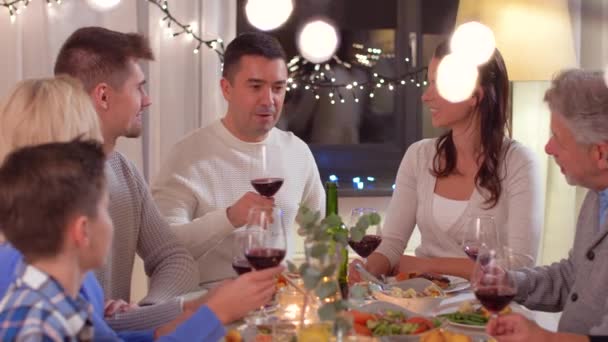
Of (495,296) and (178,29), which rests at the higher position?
(178,29)

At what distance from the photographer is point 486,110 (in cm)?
273

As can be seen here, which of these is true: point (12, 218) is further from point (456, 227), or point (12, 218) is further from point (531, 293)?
point (456, 227)

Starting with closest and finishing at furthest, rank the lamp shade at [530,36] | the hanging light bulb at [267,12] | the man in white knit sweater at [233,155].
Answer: the man in white knit sweater at [233,155], the lamp shade at [530,36], the hanging light bulb at [267,12]

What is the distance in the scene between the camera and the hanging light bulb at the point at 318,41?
13.5 ft

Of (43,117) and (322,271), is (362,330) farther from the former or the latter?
(43,117)

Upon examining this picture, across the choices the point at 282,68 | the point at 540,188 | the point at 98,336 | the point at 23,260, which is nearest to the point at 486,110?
the point at 540,188

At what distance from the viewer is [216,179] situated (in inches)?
112

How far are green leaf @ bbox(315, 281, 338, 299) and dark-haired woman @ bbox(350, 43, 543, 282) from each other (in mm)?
1188

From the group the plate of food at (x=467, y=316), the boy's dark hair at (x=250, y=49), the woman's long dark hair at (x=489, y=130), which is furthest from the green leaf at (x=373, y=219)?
the boy's dark hair at (x=250, y=49)

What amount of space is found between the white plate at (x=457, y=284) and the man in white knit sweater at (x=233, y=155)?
722mm

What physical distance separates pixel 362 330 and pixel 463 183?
1.07m

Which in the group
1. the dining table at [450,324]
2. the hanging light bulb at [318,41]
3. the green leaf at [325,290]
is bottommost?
the dining table at [450,324]

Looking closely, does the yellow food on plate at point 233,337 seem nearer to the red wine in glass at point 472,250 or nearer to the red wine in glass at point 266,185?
the red wine in glass at point 472,250

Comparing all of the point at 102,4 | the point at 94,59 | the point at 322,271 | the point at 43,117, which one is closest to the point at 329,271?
the point at 322,271
